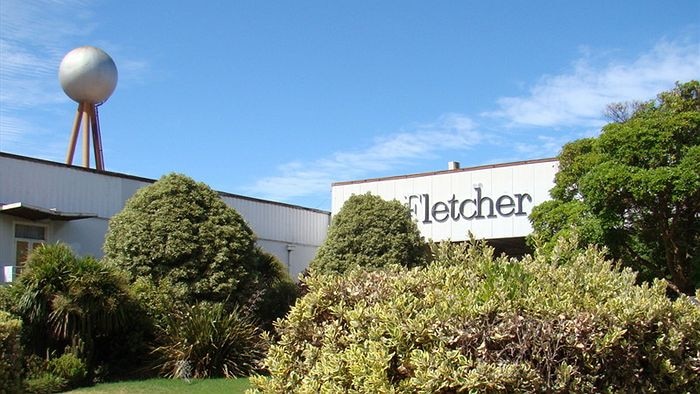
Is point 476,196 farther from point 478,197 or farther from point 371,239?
point 371,239

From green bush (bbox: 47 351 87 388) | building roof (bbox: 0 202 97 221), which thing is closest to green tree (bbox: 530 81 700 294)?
green bush (bbox: 47 351 87 388)

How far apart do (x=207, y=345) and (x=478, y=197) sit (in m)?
14.6

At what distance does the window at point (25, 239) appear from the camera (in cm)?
1889

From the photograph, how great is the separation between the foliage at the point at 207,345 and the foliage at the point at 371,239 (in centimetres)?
743

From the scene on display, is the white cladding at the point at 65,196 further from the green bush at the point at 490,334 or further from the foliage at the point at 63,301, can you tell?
the green bush at the point at 490,334

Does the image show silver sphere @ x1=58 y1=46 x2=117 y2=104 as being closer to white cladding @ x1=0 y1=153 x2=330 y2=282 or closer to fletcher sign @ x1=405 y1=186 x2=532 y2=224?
white cladding @ x1=0 y1=153 x2=330 y2=282

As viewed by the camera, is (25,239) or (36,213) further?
(25,239)

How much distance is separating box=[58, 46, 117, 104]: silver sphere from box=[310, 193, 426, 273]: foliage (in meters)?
13.8

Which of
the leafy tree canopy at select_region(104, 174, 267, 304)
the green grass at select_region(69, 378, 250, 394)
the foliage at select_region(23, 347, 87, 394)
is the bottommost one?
the green grass at select_region(69, 378, 250, 394)

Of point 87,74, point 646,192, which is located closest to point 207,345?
point 646,192

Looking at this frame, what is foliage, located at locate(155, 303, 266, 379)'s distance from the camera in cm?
1288

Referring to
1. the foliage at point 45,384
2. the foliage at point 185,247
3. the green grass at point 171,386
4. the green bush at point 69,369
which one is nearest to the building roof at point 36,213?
the foliage at point 185,247

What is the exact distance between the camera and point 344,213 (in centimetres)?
2195

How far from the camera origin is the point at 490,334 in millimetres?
4910
